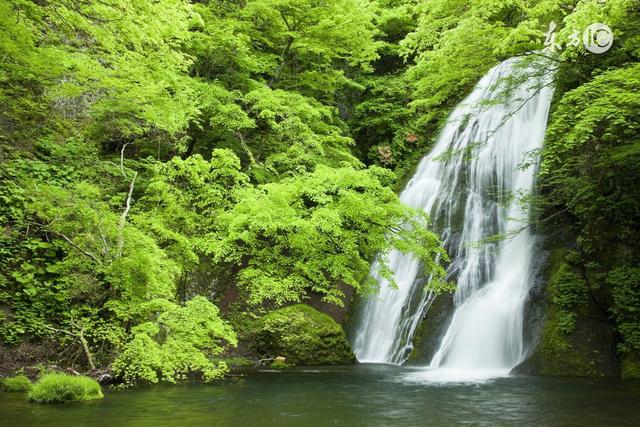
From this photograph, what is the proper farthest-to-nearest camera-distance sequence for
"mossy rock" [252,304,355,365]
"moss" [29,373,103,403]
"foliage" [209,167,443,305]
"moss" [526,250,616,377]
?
"mossy rock" [252,304,355,365], "foliage" [209,167,443,305], "moss" [526,250,616,377], "moss" [29,373,103,403]

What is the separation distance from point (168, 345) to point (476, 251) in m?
8.30

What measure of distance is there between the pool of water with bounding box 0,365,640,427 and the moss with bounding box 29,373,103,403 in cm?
19

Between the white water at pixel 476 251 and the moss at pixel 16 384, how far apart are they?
6607 mm

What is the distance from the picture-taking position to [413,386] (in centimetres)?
852

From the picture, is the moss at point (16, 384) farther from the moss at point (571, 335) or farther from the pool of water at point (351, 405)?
the moss at point (571, 335)

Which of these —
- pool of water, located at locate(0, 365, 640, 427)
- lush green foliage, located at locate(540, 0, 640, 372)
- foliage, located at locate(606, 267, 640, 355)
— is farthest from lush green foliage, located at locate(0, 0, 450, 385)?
foliage, located at locate(606, 267, 640, 355)

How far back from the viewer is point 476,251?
522 inches

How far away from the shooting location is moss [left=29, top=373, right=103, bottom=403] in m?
6.47

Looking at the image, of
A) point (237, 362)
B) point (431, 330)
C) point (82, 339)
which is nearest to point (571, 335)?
point (431, 330)

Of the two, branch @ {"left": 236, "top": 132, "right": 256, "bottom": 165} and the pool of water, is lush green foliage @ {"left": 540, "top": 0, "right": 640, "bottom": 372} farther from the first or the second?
branch @ {"left": 236, "top": 132, "right": 256, "bottom": 165}

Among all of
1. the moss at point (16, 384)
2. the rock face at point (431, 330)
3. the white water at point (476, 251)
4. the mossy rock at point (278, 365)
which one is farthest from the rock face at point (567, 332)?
the moss at point (16, 384)

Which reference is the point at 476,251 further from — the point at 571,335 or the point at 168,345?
the point at 168,345

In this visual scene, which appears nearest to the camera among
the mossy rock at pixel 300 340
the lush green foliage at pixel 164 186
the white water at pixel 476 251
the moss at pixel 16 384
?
the moss at pixel 16 384

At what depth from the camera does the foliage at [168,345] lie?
7496 millimetres
